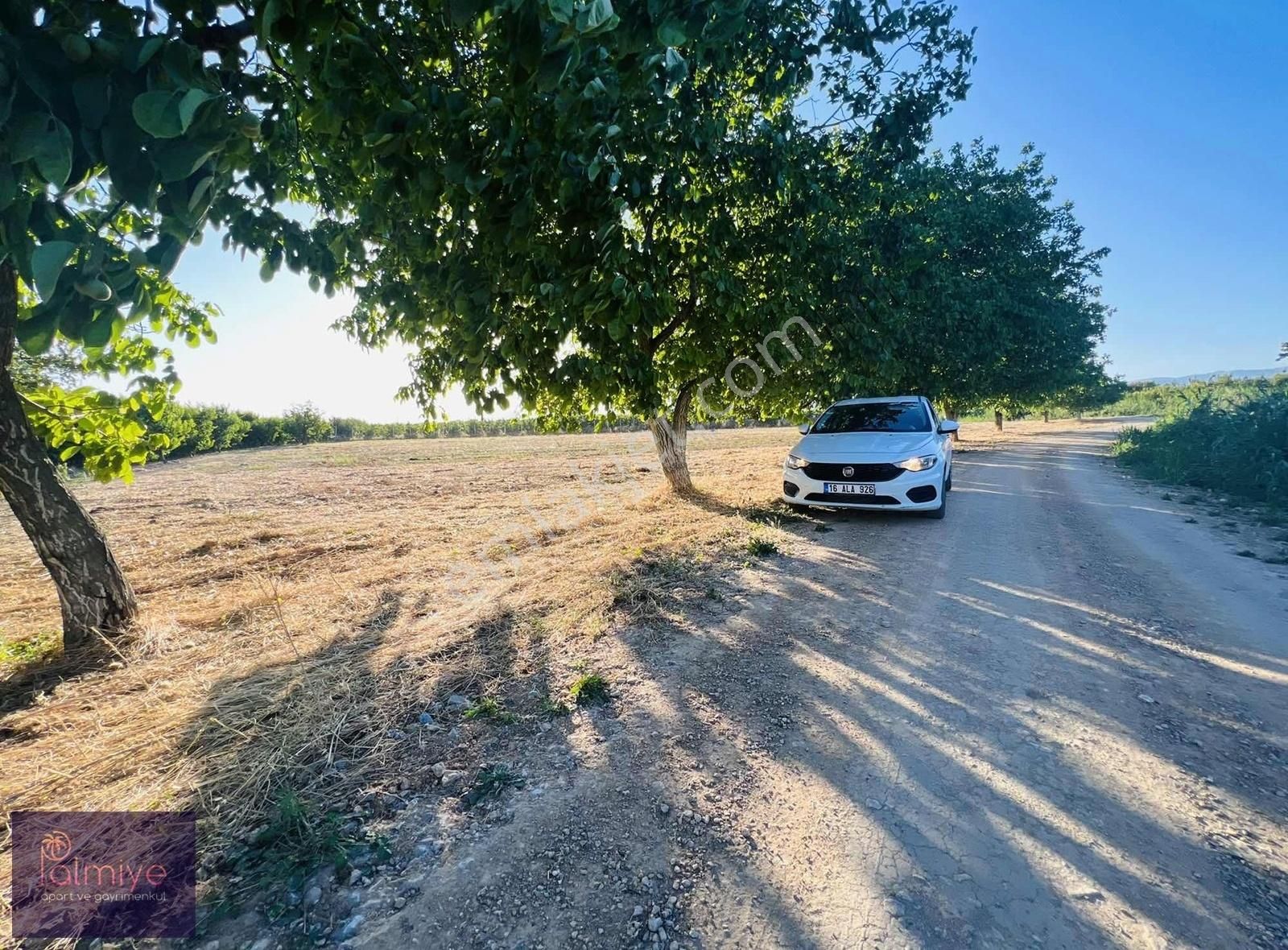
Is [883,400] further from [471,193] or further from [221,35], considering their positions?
[221,35]

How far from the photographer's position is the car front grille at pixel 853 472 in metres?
6.99

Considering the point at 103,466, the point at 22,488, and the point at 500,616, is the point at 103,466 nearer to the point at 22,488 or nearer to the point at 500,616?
the point at 22,488

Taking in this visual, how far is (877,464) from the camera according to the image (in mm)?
7008

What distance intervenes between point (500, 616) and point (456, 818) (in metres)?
2.34

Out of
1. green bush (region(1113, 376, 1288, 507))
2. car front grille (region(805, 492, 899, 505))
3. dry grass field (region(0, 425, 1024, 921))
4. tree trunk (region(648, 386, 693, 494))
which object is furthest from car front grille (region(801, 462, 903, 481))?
green bush (region(1113, 376, 1288, 507))

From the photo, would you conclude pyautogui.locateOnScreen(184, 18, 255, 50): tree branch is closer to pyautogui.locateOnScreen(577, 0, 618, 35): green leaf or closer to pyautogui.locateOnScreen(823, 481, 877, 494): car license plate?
pyautogui.locateOnScreen(577, 0, 618, 35): green leaf

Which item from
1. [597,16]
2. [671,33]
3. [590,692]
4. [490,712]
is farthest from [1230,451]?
[597,16]

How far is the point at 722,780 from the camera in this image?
2299mm

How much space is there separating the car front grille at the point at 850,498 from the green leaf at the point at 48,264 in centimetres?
738

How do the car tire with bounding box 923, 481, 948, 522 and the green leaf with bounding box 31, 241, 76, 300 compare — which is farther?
the car tire with bounding box 923, 481, 948, 522

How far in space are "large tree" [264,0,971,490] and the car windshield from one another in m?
2.34

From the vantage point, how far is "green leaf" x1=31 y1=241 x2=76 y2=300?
3.92 feet

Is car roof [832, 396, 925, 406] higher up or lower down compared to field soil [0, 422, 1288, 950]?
higher up
